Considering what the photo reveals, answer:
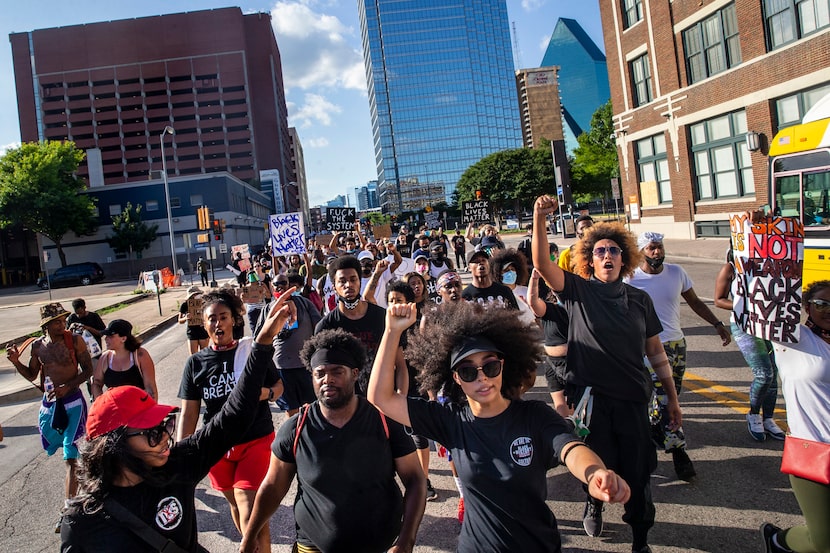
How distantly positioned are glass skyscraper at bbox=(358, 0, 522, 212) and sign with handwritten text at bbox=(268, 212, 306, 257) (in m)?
131

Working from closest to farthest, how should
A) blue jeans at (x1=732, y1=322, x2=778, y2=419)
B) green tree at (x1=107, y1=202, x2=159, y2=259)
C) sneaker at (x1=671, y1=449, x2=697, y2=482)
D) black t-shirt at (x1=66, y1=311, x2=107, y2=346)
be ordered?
sneaker at (x1=671, y1=449, x2=697, y2=482)
blue jeans at (x1=732, y1=322, x2=778, y2=419)
black t-shirt at (x1=66, y1=311, x2=107, y2=346)
green tree at (x1=107, y1=202, x2=159, y2=259)

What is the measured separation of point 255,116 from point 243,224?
48.5 m

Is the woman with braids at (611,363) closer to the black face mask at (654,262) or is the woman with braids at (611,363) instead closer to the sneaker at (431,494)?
the sneaker at (431,494)

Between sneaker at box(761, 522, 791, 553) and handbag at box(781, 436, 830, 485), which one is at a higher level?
handbag at box(781, 436, 830, 485)

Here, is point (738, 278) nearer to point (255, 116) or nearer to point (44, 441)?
point (44, 441)

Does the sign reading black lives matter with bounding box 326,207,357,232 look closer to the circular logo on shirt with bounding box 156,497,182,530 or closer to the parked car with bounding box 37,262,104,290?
the circular logo on shirt with bounding box 156,497,182,530

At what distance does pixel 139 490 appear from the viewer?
2352 mm

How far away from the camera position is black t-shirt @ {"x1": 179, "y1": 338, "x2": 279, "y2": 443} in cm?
400

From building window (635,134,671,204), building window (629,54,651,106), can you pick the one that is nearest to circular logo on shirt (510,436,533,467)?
building window (635,134,671,204)

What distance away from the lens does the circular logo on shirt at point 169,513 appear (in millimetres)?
2348

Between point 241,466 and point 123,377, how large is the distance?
206 cm

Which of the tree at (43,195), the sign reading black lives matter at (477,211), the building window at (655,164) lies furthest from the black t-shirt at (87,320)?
the tree at (43,195)

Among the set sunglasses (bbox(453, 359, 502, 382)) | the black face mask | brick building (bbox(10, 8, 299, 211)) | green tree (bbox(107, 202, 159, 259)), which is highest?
brick building (bbox(10, 8, 299, 211))

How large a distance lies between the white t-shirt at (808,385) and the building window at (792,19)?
20.3 metres
